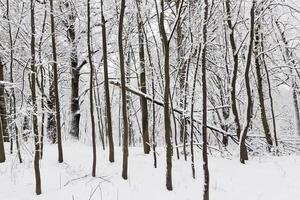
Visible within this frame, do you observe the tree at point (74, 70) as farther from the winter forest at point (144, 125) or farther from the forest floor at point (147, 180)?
the forest floor at point (147, 180)

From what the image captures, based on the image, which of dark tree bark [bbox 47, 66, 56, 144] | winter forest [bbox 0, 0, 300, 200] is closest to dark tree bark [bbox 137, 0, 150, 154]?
winter forest [bbox 0, 0, 300, 200]

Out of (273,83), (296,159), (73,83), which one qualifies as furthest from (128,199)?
(273,83)

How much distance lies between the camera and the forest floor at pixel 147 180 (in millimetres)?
7898

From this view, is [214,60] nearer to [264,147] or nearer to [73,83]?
[264,147]

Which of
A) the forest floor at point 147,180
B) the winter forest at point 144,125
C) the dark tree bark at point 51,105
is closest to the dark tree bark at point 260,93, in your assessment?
the winter forest at point 144,125

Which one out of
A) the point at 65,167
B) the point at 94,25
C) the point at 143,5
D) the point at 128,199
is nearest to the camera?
the point at 128,199

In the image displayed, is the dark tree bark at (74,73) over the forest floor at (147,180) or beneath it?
over

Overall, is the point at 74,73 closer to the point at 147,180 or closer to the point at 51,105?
the point at 51,105

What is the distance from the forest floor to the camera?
790 cm

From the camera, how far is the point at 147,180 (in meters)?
8.84

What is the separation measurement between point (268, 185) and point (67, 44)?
11.4 m

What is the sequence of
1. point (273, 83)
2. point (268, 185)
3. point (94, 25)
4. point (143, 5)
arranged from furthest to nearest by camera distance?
point (273, 83) < point (94, 25) < point (143, 5) < point (268, 185)

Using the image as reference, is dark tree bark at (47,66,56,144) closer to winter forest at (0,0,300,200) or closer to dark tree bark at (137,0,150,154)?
winter forest at (0,0,300,200)

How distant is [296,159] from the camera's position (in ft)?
34.5
